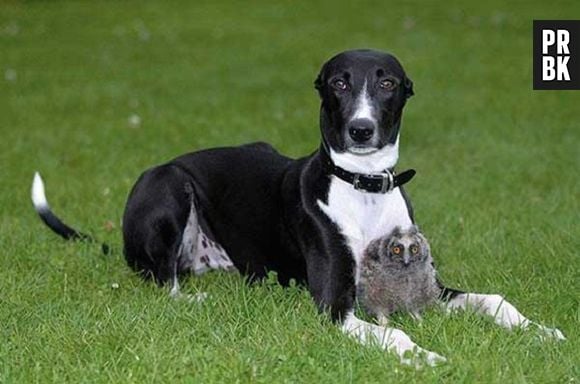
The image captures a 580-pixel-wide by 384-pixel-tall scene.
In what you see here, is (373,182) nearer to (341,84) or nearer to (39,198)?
(341,84)

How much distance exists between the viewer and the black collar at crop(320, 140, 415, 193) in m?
5.37

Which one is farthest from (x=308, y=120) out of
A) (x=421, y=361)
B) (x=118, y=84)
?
(x=421, y=361)

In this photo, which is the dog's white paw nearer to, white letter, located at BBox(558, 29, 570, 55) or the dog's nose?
the dog's nose

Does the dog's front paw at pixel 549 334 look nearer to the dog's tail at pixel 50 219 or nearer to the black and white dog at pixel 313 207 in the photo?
the black and white dog at pixel 313 207

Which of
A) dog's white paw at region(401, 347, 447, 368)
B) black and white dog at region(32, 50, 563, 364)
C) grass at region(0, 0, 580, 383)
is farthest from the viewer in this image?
black and white dog at region(32, 50, 563, 364)

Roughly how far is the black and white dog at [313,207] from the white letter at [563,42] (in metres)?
6.05

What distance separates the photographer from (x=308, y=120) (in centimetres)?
1084

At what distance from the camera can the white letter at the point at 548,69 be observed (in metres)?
12.3

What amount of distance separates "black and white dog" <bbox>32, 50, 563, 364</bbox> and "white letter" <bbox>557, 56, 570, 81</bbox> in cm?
612

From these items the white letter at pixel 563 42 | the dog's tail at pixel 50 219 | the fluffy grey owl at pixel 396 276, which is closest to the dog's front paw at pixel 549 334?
the fluffy grey owl at pixel 396 276

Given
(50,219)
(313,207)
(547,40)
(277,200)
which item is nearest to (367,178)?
(313,207)

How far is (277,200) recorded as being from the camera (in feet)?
19.5

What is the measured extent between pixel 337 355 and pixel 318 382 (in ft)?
0.88

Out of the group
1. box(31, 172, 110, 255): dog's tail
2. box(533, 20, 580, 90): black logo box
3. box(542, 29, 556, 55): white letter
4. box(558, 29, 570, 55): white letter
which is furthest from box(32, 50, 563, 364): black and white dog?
box(542, 29, 556, 55): white letter
